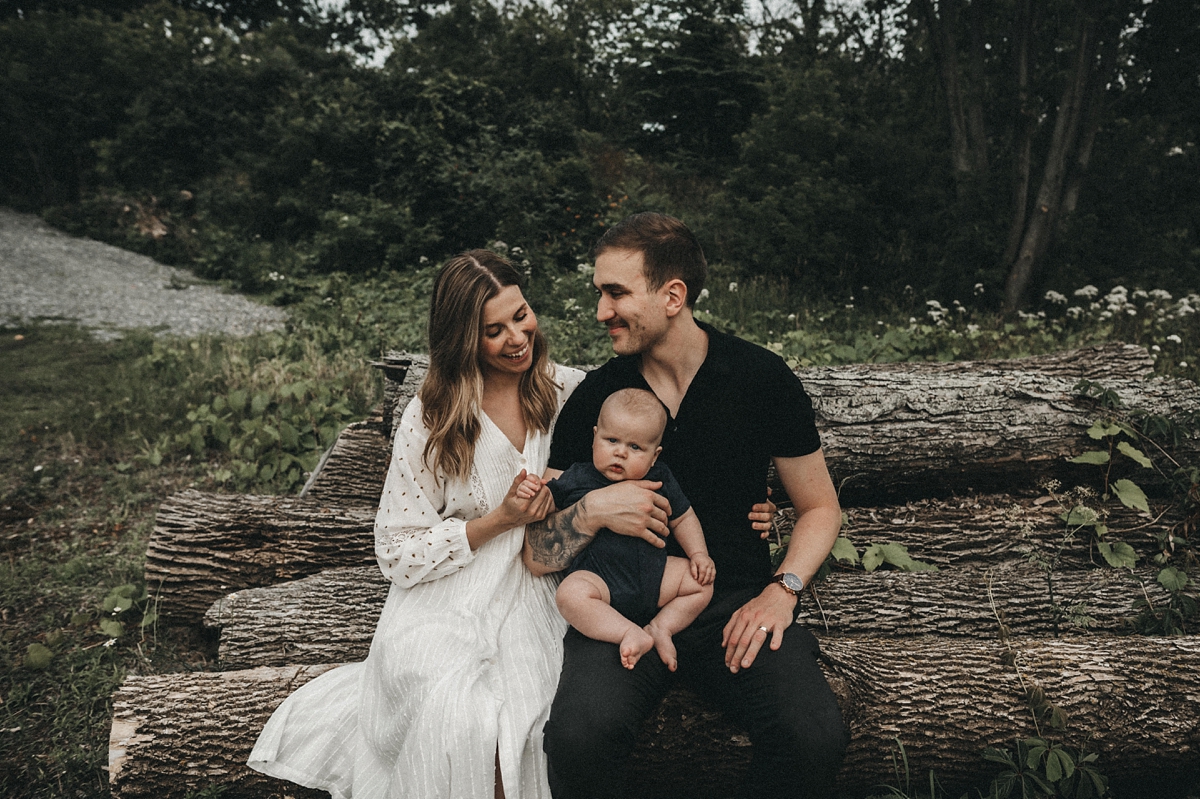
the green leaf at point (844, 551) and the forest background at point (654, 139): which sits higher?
the forest background at point (654, 139)

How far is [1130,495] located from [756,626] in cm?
242

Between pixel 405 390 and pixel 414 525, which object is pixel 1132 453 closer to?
pixel 414 525

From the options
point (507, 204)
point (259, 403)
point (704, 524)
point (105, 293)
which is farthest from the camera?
point (507, 204)

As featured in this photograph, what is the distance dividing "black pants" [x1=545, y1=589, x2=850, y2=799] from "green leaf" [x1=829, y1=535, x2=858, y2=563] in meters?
1.11

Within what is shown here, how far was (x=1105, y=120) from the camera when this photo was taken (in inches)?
331

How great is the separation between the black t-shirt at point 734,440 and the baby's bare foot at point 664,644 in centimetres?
35

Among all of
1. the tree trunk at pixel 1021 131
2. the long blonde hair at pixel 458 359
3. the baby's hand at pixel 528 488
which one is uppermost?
the tree trunk at pixel 1021 131

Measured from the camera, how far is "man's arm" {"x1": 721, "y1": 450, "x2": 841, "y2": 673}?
2.19 m

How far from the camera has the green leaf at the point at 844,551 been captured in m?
3.29

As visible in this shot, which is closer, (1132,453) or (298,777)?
(298,777)

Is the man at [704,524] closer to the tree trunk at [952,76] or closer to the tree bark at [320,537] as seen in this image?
the tree bark at [320,537]

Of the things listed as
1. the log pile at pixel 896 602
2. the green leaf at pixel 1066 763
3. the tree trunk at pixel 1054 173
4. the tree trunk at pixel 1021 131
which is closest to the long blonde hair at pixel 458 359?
the log pile at pixel 896 602

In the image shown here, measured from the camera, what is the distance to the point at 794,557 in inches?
96.0

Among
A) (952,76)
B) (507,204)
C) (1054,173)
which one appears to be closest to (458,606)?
A: (1054,173)
